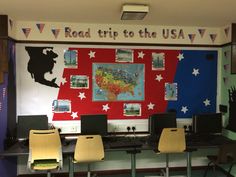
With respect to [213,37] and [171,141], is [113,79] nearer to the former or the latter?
[171,141]

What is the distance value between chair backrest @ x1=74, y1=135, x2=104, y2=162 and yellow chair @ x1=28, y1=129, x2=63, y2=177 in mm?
241

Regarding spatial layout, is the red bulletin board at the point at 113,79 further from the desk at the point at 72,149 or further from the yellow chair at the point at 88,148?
the yellow chair at the point at 88,148

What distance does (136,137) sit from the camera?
427cm

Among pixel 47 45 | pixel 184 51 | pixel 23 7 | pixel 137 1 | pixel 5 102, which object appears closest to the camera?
pixel 137 1

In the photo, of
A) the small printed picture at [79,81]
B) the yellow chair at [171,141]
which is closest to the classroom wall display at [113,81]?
the small printed picture at [79,81]

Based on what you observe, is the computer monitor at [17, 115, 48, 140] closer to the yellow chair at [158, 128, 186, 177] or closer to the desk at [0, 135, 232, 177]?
the desk at [0, 135, 232, 177]

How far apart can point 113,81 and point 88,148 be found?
129 centimetres

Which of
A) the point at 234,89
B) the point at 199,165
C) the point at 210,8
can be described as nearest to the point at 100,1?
the point at 210,8

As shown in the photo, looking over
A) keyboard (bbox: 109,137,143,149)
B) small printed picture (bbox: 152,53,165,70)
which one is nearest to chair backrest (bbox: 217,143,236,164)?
keyboard (bbox: 109,137,143,149)

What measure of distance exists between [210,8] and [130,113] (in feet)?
6.60

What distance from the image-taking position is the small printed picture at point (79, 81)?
4.21 meters

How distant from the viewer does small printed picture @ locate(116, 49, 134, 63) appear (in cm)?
430

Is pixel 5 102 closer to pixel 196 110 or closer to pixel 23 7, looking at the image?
pixel 23 7

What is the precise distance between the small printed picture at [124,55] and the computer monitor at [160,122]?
0.99 meters
